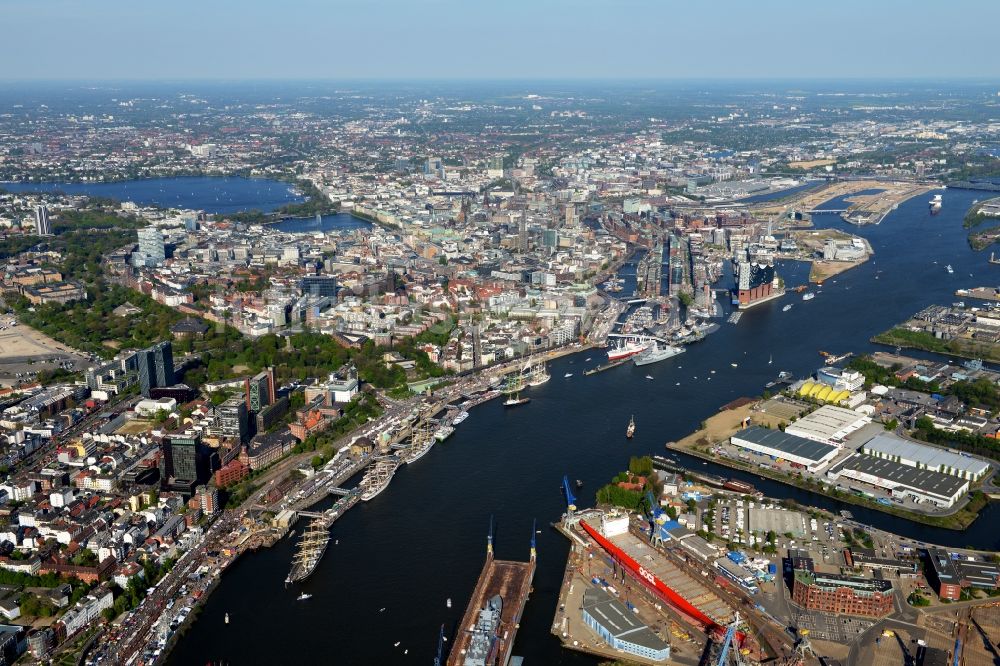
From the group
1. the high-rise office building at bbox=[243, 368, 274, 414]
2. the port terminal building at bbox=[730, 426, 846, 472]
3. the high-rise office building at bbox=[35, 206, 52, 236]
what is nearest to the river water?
the port terminal building at bbox=[730, 426, 846, 472]

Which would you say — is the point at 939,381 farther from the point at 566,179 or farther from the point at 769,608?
the point at 566,179

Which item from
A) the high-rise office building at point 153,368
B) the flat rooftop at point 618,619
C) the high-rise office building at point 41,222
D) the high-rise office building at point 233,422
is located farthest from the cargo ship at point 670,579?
the high-rise office building at point 41,222

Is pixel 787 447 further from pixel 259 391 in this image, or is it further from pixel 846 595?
pixel 259 391

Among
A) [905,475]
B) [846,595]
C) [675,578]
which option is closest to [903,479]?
[905,475]

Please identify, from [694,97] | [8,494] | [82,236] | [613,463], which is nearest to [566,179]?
[82,236]

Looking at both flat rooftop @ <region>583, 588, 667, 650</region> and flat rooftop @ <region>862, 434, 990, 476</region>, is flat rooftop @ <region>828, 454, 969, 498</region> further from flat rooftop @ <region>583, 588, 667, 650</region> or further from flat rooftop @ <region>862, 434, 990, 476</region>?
flat rooftop @ <region>583, 588, 667, 650</region>

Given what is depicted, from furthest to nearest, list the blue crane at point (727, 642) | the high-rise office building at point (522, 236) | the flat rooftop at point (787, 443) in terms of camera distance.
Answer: the high-rise office building at point (522, 236)
the flat rooftop at point (787, 443)
the blue crane at point (727, 642)

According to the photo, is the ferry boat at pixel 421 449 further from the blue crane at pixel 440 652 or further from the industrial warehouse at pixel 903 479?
the industrial warehouse at pixel 903 479
